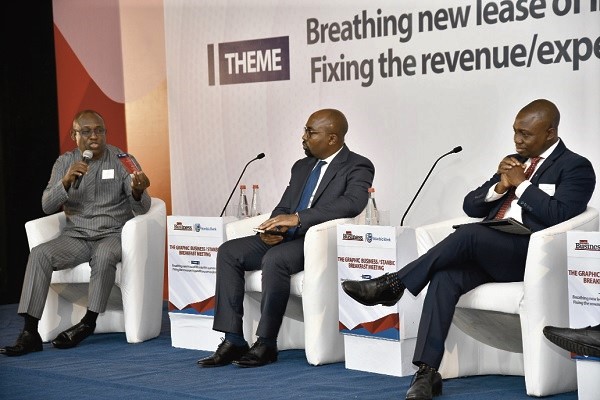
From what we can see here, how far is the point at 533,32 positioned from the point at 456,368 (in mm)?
1803

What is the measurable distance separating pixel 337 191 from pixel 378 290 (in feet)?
Answer: 3.40

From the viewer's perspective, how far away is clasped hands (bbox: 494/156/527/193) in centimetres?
474

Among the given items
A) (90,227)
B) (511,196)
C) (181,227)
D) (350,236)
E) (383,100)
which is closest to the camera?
(511,196)

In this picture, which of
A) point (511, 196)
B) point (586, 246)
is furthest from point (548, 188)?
point (586, 246)

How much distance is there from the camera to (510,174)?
15.6ft

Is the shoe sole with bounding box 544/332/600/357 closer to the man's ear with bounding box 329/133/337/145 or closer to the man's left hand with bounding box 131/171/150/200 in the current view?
the man's ear with bounding box 329/133/337/145

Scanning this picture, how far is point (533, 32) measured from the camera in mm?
5523

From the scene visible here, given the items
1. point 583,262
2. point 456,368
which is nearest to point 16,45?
point 456,368

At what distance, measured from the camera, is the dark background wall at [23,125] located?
26.4 feet

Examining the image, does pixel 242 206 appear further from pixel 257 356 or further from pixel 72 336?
pixel 257 356

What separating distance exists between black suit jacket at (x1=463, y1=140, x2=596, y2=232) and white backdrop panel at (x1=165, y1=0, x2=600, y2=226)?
0.69 meters

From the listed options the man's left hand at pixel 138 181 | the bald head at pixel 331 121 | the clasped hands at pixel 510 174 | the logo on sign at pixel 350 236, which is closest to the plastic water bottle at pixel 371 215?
the logo on sign at pixel 350 236

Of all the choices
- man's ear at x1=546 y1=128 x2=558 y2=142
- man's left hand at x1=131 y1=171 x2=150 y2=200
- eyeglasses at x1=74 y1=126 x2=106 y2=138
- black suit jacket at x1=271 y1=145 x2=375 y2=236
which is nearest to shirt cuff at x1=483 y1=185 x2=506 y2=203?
man's ear at x1=546 y1=128 x2=558 y2=142

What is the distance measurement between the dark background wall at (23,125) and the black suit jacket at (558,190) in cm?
455
